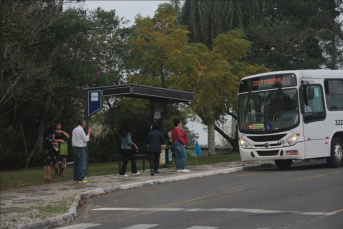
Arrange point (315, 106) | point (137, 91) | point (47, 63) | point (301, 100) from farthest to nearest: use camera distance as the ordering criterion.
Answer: point (47, 63) < point (315, 106) < point (301, 100) < point (137, 91)

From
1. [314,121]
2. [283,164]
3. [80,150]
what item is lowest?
[283,164]

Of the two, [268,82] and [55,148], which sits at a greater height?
[268,82]

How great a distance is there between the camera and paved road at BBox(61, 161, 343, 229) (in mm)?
8453

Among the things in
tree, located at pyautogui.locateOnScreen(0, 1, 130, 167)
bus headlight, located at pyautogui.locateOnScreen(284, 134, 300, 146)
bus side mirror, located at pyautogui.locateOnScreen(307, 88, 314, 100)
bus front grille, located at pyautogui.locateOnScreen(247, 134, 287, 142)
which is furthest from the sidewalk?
tree, located at pyautogui.locateOnScreen(0, 1, 130, 167)

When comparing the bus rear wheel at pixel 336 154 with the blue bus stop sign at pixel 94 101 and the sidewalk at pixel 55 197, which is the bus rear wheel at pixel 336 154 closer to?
the sidewalk at pixel 55 197

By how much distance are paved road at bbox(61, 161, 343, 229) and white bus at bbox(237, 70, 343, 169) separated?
2.42 metres

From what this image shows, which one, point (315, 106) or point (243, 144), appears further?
point (243, 144)

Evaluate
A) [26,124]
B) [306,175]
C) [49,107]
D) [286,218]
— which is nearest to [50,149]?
[306,175]

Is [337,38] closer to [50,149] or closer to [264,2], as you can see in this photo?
[264,2]

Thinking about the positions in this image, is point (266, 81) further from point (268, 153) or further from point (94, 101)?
point (94, 101)

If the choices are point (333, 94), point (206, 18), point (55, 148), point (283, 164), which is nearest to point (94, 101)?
point (55, 148)

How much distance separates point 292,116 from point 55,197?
342 inches

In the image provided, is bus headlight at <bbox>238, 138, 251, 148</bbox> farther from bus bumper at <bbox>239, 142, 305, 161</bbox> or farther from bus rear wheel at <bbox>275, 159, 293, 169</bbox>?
bus rear wheel at <bbox>275, 159, 293, 169</bbox>

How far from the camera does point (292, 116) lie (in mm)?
17516
